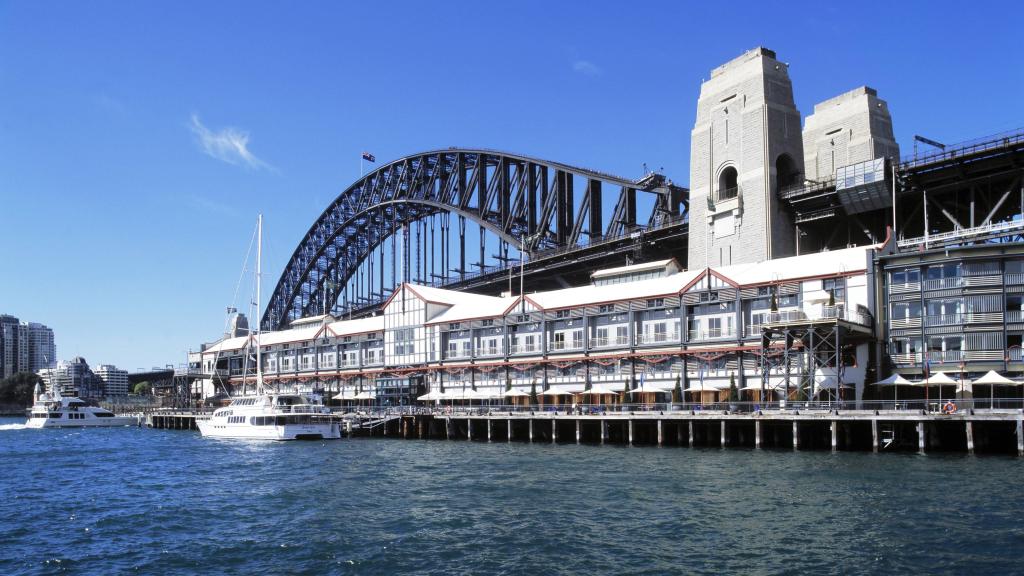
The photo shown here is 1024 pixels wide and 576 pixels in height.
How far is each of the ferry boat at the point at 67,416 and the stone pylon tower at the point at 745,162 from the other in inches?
3612

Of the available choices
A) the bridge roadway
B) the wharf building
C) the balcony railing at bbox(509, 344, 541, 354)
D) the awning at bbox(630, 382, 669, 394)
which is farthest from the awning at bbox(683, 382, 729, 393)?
the balcony railing at bbox(509, 344, 541, 354)

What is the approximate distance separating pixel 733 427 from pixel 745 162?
1228 inches

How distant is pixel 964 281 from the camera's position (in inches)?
2415

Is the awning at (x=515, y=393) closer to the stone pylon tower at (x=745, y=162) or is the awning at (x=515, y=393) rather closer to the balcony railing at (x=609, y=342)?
the balcony railing at (x=609, y=342)

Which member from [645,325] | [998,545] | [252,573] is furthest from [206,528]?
[645,325]

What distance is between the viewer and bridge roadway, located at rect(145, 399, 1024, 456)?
172 feet

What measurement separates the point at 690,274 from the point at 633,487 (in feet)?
132

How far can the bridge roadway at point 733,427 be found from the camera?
52.5 meters

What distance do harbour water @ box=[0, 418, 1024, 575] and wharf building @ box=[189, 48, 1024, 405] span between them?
1406cm

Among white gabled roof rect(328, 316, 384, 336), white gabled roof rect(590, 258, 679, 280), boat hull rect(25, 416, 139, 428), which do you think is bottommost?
boat hull rect(25, 416, 139, 428)

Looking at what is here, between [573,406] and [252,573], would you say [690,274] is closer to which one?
[573,406]

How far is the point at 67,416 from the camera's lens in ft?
421

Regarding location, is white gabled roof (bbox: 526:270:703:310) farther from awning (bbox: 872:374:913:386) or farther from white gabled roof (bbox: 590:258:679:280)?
awning (bbox: 872:374:913:386)

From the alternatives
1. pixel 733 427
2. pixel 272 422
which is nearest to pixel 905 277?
pixel 733 427
